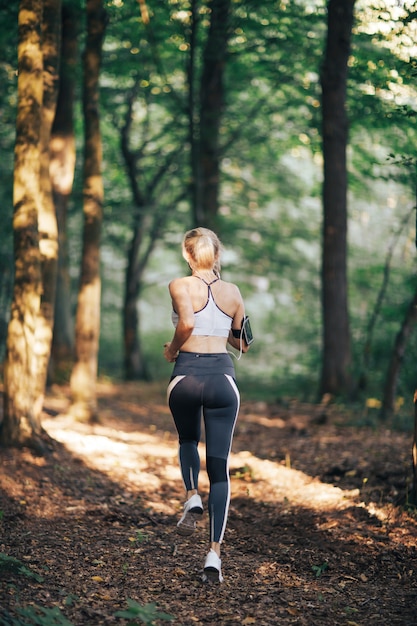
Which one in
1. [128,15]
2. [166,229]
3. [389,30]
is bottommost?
[166,229]

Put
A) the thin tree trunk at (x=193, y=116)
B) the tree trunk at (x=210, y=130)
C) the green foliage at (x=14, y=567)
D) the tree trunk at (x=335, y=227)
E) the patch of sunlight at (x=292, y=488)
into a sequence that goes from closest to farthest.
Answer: the green foliage at (x=14, y=567)
the patch of sunlight at (x=292, y=488)
the tree trunk at (x=335, y=227)
the thin tree trunk at (x=193, y=116)
the tree trunk at (x=210, y=130)

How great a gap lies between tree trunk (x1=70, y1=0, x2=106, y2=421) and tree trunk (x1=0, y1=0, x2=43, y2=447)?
292cm

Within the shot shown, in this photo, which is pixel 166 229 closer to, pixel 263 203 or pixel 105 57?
pixel 263 203

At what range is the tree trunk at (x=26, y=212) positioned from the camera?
6695mm

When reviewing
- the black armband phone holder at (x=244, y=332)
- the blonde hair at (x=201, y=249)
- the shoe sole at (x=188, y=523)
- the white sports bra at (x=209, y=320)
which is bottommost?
the shoe sole at (x=188, y=523)

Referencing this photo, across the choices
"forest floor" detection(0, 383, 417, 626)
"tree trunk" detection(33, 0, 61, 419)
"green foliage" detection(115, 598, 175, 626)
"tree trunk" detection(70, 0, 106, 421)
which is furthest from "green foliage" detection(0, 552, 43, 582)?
"tree trunk" detection(70, 0, 106, 421)

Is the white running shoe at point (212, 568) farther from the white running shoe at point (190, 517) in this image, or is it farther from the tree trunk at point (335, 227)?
the tree trunk at point (335, 227)

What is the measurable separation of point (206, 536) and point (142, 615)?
83.4 inches

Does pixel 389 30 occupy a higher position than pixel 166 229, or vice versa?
pixel 389 30

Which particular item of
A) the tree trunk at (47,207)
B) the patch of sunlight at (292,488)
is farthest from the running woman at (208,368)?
the tree trunk at (47,207)

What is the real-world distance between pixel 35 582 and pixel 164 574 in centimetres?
91

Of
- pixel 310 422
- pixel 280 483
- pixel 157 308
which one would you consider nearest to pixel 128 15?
pixel 310 422

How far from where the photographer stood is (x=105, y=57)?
14992 millimetres

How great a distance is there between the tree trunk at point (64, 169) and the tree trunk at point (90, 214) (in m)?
0.92
